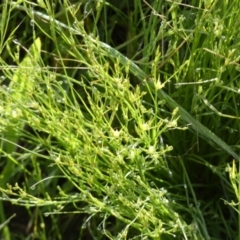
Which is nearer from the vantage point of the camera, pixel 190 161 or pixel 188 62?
pixel 188 62

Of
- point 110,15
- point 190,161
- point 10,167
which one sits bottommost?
point 10,167

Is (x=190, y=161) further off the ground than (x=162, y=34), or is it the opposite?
(x=162, y=34)

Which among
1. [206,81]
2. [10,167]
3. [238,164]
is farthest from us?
[10,167]

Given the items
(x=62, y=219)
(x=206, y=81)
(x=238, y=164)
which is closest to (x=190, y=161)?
(x=238, y=164)

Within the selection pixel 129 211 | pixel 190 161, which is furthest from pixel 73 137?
pixel 190 161

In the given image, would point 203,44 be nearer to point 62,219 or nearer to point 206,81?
point 206,81

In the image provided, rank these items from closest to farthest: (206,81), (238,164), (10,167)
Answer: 1. (206,81)
2. (238,164)
3. (10,167)

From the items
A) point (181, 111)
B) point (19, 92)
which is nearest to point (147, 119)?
point (181, 111)

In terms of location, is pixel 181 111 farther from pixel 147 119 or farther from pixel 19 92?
pixel 19 92
